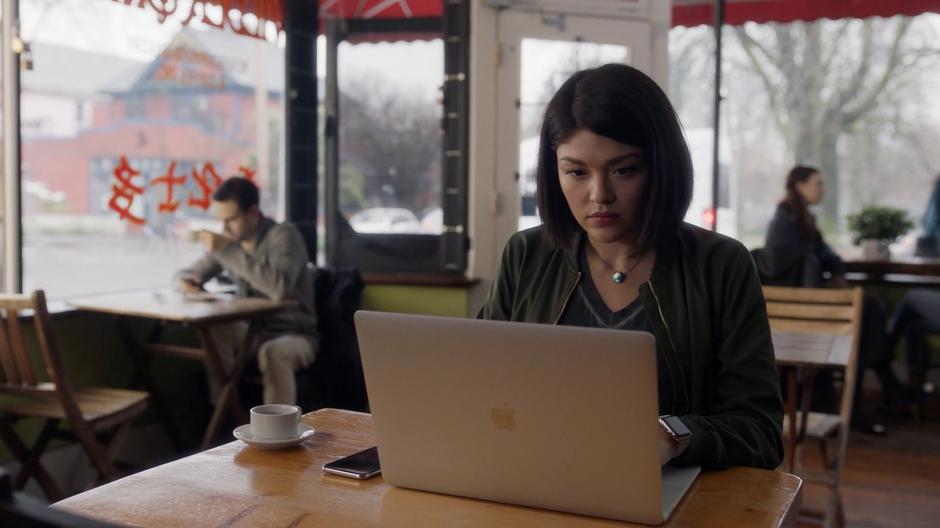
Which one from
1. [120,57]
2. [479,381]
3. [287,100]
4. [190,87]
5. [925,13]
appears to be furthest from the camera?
[925,13]

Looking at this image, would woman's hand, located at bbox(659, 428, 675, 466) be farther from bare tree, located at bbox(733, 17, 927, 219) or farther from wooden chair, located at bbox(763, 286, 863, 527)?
bare tree, located at bbox(733, 17, 927, 219)

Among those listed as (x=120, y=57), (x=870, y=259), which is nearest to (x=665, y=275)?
(x=120, y=57)

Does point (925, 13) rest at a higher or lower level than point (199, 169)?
higher

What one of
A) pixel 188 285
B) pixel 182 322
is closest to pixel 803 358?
pixel 182 322

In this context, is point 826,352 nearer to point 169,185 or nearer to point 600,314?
point 600,314

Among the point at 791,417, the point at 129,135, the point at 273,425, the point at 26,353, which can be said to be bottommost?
the point at 791,417

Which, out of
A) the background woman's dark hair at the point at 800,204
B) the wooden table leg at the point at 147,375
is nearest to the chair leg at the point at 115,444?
the wooden table leg at the point at 147,375

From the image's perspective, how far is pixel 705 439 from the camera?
1.32 metres

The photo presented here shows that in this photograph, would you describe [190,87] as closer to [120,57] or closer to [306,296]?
[120,57]

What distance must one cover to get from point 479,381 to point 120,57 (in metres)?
3.59

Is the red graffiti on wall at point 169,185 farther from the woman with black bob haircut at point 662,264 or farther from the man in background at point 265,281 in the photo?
the woman with black bob haircut at point 662,264

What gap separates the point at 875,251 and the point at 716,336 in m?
4.69

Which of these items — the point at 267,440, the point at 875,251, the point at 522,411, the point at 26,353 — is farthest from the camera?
the point at 875,251

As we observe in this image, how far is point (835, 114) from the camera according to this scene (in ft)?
22.8
